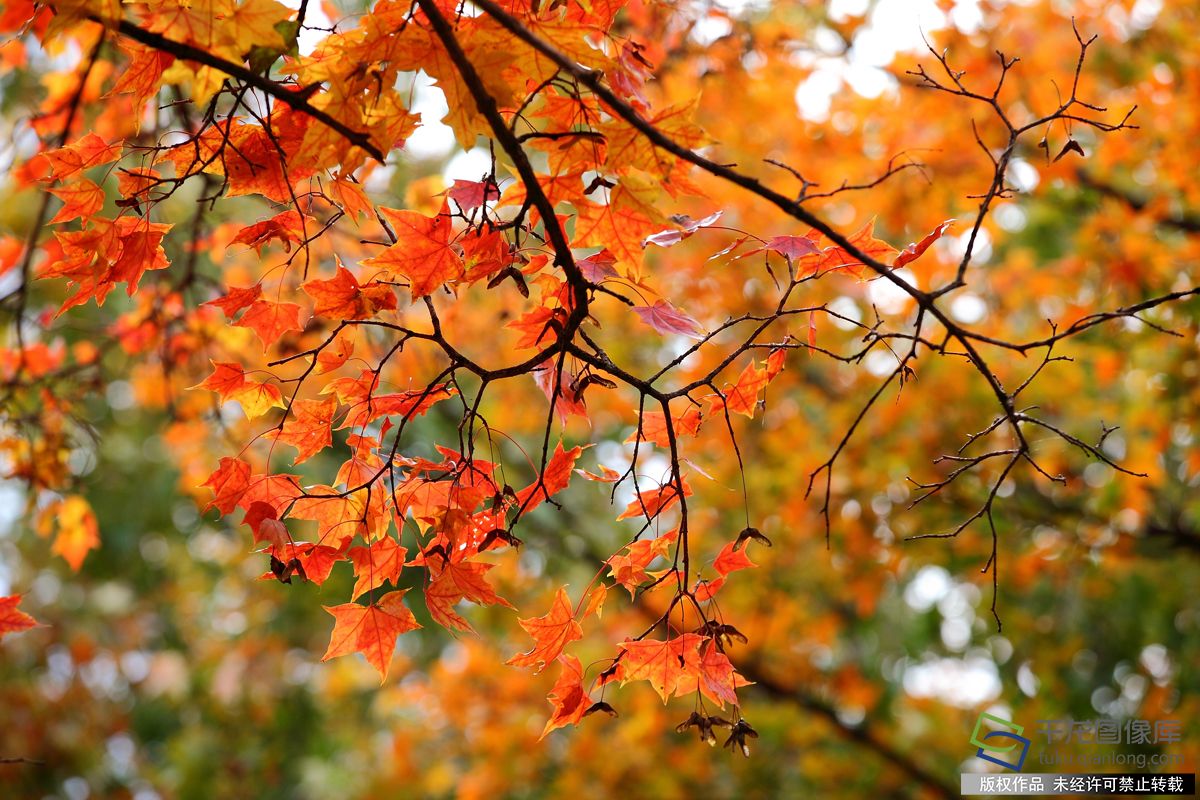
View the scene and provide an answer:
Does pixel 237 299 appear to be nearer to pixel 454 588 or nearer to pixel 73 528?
pixel 454 588

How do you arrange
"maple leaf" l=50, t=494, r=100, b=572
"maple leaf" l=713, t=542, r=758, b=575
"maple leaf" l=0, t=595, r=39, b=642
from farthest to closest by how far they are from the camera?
"maple leaf" l=50, t=494, r=100, b=572 → "maple leaf" l=0, t=595, r=39, b=642 → "maple leaf" l=713, t=542, r=758, b=575

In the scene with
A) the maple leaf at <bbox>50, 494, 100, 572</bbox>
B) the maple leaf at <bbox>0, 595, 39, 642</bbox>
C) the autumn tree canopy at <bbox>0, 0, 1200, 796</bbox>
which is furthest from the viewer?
the maple leaf at <bbox>50, 494, 100, 572</bbox>

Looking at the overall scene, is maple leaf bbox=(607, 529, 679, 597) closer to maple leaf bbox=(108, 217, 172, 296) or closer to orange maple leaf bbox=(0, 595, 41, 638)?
maple leaf bbox=(108, 217, 172, 296)

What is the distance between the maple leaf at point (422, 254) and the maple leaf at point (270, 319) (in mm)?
303

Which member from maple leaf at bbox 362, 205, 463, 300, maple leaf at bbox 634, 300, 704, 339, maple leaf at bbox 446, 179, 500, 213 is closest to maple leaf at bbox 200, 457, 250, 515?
maple leaf at bbox 362, 205, 463, 300

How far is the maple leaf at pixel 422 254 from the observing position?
1.16 meters

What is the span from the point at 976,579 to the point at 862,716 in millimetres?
1216

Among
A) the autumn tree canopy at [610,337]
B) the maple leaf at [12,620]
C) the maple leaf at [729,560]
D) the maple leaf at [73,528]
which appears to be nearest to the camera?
the autumn tree canopy at [610,337]

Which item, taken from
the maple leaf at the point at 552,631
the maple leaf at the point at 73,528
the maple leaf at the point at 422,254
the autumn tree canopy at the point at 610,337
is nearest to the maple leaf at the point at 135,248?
the autumn tree canopy at the point at 610,337

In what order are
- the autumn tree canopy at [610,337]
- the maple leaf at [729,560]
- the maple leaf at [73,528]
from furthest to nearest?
1. the maple leaf at [73,528]
2. the maple leaf at [729,560]
3. the autumn tree canopy at [610,337]

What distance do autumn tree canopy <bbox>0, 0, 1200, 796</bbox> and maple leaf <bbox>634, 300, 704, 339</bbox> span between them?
0.01 metres

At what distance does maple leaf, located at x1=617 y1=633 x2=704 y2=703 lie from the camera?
49.2 inches

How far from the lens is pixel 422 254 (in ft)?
3.89

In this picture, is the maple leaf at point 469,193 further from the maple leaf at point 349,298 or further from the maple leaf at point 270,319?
the maple leaf at point 270,319
